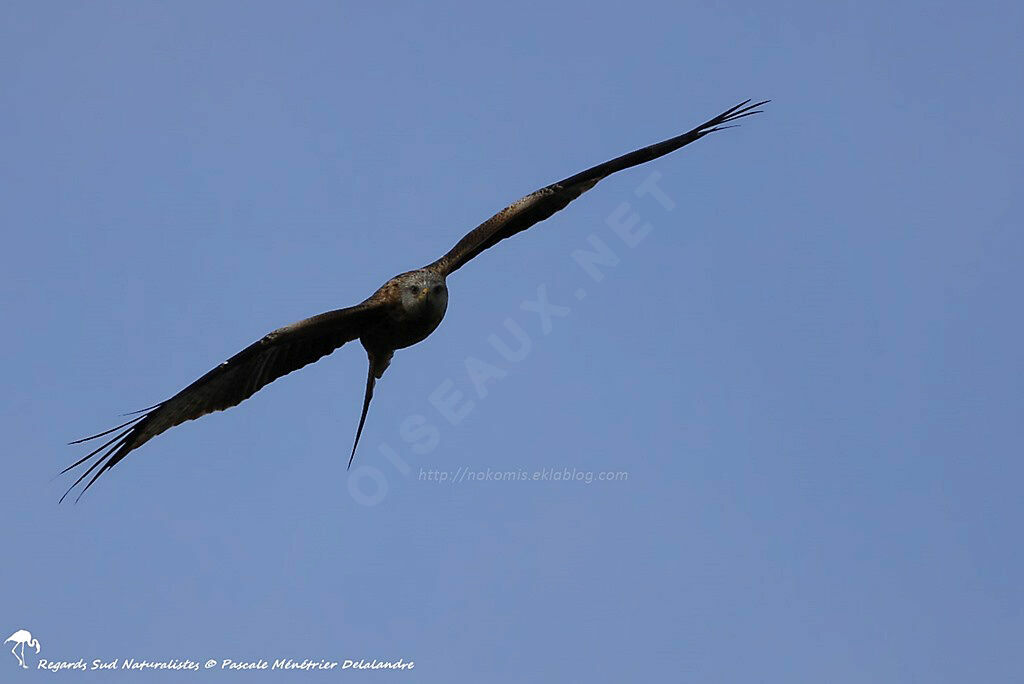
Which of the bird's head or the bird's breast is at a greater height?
the bird's head

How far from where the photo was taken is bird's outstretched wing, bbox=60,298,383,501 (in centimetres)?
→ 1345

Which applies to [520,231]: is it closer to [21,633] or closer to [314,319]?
[314,319]

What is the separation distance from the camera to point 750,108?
1469 centimetres

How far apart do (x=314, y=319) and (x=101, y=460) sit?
217 centimetres

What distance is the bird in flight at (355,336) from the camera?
13.6 m

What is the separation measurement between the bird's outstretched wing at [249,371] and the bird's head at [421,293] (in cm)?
29

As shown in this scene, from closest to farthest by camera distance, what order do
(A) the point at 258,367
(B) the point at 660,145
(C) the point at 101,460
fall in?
(C) the point at 101,460 → (A) the point at 258,367 → (B) the point at 660,145

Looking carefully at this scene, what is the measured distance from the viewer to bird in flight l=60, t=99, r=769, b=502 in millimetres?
13609

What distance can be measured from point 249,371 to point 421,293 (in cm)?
167

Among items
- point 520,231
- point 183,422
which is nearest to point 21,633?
point 183,422

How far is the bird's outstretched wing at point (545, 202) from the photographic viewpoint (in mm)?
14867

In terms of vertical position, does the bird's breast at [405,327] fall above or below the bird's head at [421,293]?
below

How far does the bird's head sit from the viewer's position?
14.0m

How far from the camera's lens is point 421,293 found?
46.0 ft
